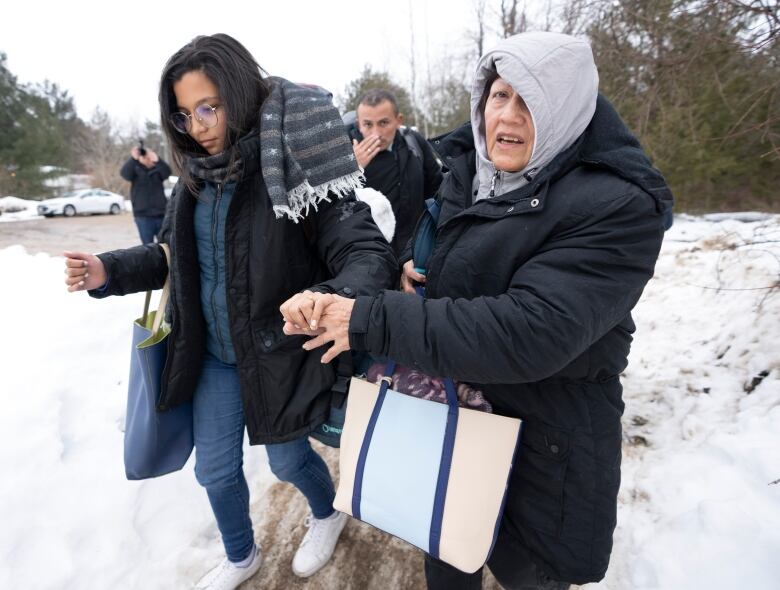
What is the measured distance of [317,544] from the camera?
2.09 metres

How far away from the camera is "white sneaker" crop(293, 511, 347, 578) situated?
203 centimetres

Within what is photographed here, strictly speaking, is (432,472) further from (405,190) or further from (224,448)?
(405,190)

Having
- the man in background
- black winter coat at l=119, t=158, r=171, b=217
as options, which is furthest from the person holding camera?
the man in background

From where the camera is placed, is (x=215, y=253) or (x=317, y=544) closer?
(x=215, y=253)

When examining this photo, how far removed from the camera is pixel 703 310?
368 cm

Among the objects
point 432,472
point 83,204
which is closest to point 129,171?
point 432,472

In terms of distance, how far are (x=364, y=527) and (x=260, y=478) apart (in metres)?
0.78

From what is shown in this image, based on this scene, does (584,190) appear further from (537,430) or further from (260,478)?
(260,478)

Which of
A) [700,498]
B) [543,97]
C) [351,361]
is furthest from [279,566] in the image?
[543,97]

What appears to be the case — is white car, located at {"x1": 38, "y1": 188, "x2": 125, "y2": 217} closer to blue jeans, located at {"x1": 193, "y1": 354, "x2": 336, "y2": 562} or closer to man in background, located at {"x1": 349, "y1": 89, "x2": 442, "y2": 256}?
man in background, located at {"x1": 349, "y1": 89, "x2": 442, "y2": 256}

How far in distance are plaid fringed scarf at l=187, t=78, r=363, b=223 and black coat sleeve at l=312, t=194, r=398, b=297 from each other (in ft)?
0.22

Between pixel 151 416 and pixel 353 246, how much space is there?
3.55ft

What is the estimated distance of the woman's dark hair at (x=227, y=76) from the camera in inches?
57.3

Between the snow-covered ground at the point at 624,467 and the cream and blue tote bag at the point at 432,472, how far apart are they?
44.9 inches
